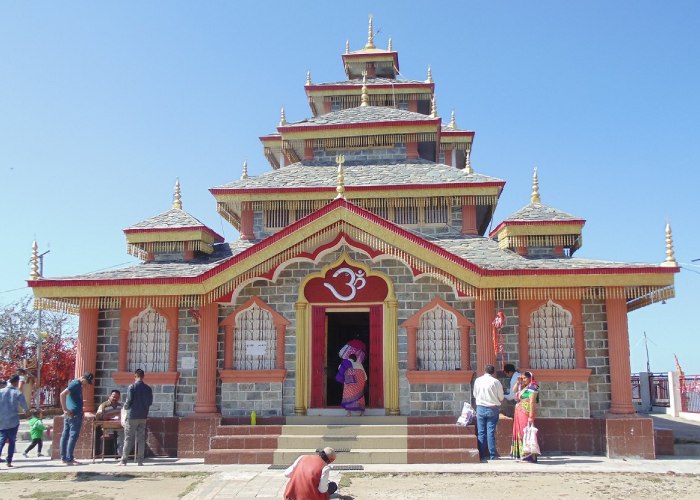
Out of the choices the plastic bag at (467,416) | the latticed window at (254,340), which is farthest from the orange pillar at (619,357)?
the latticed window at (254,340)

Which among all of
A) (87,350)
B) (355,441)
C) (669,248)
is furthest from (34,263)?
(669,248)

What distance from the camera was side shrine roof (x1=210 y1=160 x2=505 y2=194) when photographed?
15.6m

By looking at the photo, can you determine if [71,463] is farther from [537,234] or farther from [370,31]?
[370,31]

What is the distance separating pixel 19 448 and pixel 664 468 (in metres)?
13.6

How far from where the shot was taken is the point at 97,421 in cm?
1275

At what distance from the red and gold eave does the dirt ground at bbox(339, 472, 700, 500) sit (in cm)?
362

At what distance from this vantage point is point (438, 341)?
536 inches

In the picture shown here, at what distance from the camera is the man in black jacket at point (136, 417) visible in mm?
12125

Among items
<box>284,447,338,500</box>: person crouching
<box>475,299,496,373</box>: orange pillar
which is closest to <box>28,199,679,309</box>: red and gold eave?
<box>475,299,496,373</box>: orange pillar

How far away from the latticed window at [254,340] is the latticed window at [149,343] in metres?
1.47

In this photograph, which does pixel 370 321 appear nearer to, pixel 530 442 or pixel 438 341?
pixel 438 341

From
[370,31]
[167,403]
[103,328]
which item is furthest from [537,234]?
[370,31]

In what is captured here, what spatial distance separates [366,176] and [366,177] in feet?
0.28

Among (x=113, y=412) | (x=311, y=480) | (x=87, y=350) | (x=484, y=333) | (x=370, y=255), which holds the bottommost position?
(x=311, y=480)
